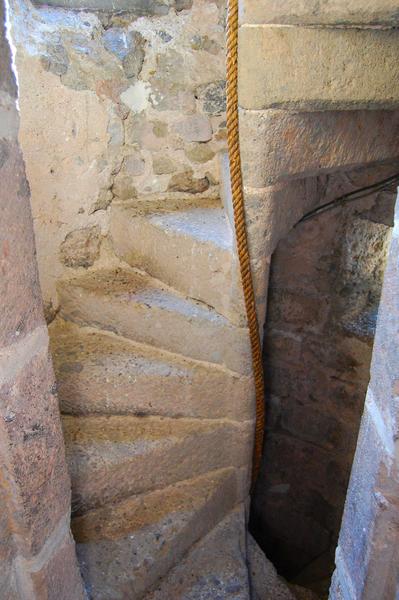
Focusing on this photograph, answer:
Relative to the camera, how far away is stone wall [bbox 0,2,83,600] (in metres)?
0.91

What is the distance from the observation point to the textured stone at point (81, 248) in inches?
82.8

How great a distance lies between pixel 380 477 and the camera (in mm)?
924

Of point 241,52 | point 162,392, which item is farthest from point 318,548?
point 241,52

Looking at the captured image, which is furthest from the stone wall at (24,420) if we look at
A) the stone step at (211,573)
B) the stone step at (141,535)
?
the stone step at (211,573)

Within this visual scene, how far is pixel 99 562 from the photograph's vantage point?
1666 mm

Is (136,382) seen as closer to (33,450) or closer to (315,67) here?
(33,450)

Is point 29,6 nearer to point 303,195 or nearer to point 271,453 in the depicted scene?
point 303,195

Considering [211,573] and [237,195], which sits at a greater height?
[237,195]

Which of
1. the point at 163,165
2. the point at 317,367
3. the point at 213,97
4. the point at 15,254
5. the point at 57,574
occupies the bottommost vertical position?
the point at 317,367

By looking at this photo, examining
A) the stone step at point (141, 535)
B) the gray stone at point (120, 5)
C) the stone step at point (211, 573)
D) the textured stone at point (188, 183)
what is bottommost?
the stone step at point (211, 573)

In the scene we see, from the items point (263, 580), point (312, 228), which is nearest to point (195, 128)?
point (312, 228)

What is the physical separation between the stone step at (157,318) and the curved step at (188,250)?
49mm

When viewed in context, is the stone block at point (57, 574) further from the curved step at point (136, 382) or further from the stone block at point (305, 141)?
the stone block at point (305, 141)

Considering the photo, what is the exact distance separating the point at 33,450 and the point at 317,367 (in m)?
1.58
